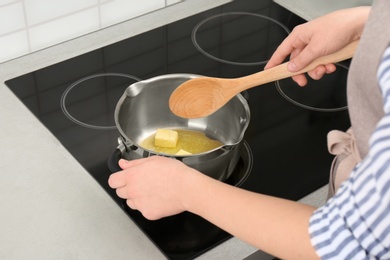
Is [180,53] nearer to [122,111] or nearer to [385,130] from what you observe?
[122,111]

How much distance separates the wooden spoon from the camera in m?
0.93

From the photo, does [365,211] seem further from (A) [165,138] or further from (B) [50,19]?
(B) [50,19]

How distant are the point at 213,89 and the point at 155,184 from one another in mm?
249

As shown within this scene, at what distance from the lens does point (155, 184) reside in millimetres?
785

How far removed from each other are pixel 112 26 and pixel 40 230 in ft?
1.96

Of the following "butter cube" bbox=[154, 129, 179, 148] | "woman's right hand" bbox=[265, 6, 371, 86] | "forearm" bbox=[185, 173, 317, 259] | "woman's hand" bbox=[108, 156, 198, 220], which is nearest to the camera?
"forearm" bbox=[185, 173, 317, 259]

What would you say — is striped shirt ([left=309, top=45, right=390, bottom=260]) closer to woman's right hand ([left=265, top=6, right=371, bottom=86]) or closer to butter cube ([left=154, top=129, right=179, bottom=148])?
woman's right hand ([left=265, top=6, right=371, bottom=86])

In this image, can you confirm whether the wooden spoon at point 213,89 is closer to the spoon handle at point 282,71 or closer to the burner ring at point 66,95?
the spoon handle at point 282,71

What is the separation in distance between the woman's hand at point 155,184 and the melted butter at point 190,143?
0.23 meters

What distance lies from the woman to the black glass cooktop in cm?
14

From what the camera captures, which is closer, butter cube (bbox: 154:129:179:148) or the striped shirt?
the striped shirt

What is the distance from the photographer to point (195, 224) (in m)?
0.91

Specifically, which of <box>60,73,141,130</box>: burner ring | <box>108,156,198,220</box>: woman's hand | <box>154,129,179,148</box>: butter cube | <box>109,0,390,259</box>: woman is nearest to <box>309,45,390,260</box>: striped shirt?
<box>109,0,390,259</box>: woman

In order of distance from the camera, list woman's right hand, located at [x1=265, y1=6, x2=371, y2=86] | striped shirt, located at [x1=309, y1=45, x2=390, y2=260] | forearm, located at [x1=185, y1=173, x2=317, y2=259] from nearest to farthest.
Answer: striped shirt, located at [x1=309, y1=45, x2=390, y2=260]
forearm, located at [x1=185, y1=173, x2=317, y2=259]
woman's right hand, located at [x1=265, y1=6, x2=371, y2=86]
